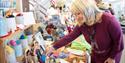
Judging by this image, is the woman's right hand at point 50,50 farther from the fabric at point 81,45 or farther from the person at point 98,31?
the fabric at point 81,45

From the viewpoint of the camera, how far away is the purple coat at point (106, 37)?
176 cm

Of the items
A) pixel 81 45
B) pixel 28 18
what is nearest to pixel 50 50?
pixel 28 18

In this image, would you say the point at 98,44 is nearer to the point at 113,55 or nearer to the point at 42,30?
the point at 113,55

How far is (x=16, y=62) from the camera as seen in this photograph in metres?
1.55

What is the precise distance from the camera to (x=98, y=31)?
1.82 m

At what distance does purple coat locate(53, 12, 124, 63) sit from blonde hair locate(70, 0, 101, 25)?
102 mm

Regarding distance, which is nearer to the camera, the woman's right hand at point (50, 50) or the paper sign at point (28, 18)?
the woman's right hand at point (50, 50)

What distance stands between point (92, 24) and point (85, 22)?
7 centimetres

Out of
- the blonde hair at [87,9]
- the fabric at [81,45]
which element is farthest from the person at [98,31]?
the fabric at [81,45]

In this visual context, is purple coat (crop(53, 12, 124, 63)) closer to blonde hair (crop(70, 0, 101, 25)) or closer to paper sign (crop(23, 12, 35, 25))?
blonde hair (crop(70, 0, 101, 25))

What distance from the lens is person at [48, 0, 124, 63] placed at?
171 cm

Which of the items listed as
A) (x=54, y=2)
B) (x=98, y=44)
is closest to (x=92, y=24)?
(x=98, y=44)

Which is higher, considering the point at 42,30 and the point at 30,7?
the point at 30,7

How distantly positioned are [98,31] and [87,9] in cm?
26
